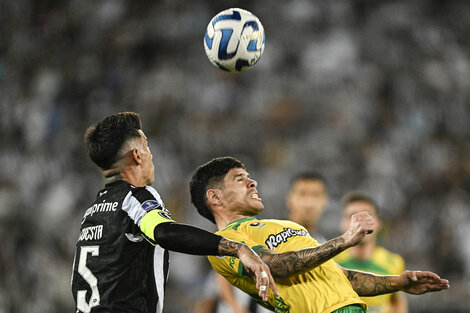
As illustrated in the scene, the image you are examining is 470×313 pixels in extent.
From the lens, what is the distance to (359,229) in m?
3.80

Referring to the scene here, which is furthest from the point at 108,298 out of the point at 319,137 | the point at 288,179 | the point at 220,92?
the point at 220,92

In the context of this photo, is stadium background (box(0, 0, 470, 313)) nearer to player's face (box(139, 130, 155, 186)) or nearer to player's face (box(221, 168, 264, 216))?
player's face (box(221, 168, 264, 216))

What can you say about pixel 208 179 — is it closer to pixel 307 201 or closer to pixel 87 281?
pixel 87 281

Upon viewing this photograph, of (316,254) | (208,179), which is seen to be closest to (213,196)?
(208,179)

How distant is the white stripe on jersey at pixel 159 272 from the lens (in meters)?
3.91

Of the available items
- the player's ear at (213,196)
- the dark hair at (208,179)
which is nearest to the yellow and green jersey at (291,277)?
the player's ear at (213,196)

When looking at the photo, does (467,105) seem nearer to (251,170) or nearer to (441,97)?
(441,97)

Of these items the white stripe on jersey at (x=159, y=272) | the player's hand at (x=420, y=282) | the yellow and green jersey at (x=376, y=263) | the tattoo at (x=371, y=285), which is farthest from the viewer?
the yellow and green jersey at (x=376, y=263)

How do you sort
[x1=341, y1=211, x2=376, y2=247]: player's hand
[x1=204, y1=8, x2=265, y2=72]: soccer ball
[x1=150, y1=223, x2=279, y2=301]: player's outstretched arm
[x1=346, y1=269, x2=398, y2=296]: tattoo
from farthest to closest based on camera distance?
[x1=204, y1=8, x2=265, y2=72]: soccer ball, [x1=346, y1=269, x2=398, y2=296]: tattoo, [x1=341, y1=211, x2=376, y2=247]: player's hand, [x1=150, y1=223, x2=279, y2=301]: player's outstretched arm

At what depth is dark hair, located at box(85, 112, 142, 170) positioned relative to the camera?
4.08 m

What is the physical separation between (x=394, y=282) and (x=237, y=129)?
322 inches

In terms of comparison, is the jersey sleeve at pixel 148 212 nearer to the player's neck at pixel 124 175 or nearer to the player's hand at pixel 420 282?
the player's neck at pixel 124 175

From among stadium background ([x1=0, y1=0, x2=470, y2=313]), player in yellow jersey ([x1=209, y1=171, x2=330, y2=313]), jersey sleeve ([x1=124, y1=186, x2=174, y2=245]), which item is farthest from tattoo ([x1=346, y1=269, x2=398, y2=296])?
stadium background ([x1=0, y1=0, x2=470, y2=313])

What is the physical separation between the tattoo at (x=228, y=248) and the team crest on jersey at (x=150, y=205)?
50cm
